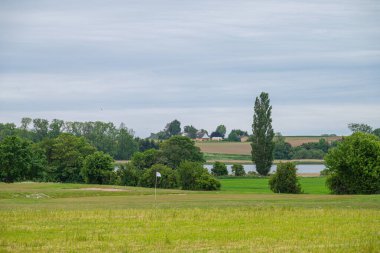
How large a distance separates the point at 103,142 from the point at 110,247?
575 ft

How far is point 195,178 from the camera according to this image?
86812 mm

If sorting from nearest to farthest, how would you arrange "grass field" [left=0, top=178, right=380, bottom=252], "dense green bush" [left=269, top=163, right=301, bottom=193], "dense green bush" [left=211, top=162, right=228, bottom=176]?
"grass field" [left=0, top=178, right=380, bottom=252] → "dense green bush" [left=269, top=163, right=301, bottom=193] → "dense green bush" [left=211, top=162, right=228, bottom=176]

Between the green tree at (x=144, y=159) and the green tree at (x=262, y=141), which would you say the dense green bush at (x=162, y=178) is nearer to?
the green tree at (x=144, y=159)

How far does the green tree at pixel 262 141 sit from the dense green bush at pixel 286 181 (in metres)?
43.6

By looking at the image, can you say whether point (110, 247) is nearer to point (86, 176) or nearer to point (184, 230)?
point (184, 230)

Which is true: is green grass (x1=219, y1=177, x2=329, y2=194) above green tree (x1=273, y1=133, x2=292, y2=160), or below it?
below

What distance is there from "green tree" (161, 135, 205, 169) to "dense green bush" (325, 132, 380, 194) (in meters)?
51.8

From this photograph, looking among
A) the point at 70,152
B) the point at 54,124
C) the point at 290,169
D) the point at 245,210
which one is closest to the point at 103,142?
the point at 54,124

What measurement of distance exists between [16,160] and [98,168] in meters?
13.1

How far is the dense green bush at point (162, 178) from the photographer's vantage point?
95.1m

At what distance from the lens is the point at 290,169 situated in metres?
74.9

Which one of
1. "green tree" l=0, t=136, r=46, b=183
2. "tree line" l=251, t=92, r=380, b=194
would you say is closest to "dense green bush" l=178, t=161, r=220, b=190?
"tree line" l=251, t=92, r=380, b=194

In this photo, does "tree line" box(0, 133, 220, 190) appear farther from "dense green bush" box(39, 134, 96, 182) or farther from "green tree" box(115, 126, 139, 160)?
"green tree" box(115, 126, 139, 160)

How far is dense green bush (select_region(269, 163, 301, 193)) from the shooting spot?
245ft
